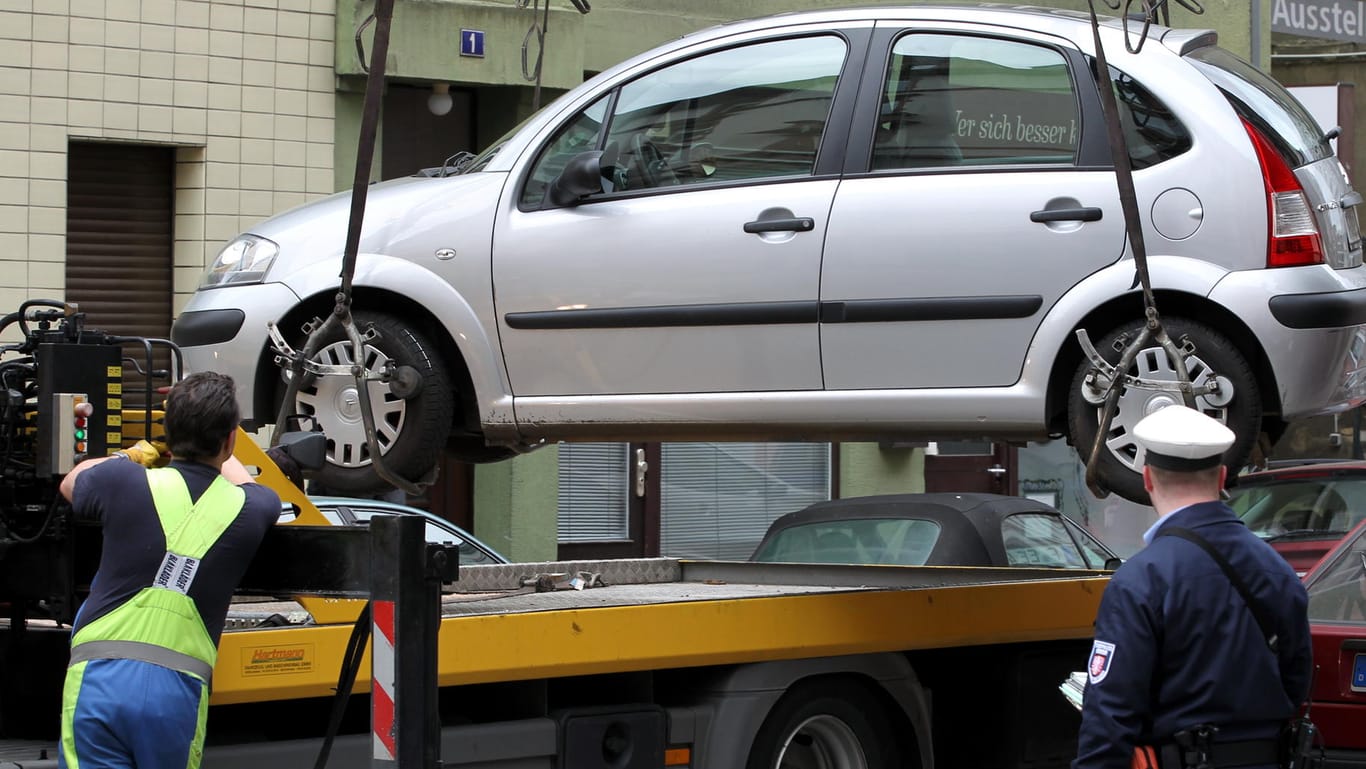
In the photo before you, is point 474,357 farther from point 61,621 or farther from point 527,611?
point 61,621

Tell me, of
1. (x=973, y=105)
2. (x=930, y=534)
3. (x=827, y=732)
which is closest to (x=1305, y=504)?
(x=930, y=534)

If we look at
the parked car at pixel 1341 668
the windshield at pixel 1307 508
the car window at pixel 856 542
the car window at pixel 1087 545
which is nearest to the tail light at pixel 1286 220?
the parked car at pixel 1341 668

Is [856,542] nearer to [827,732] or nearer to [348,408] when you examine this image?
[827,732]

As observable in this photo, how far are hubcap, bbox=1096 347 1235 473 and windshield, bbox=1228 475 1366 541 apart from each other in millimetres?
5401

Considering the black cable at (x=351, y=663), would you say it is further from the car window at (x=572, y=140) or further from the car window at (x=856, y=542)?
the car window at (x=856, y=542)

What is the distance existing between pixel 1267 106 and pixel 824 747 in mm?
2632

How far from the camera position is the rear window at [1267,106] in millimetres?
5859

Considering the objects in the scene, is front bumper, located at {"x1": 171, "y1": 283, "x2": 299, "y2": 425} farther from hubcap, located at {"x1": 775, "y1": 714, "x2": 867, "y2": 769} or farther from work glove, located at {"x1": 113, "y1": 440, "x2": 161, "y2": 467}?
hubcap, located at {"x1": 775, "y1": 714, "x2": 867, "y2": 769}

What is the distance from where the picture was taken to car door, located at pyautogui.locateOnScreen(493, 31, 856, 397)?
5.95 meters

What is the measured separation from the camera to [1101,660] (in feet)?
13.3

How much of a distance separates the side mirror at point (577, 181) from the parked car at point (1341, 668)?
108 inches

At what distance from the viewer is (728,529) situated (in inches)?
624

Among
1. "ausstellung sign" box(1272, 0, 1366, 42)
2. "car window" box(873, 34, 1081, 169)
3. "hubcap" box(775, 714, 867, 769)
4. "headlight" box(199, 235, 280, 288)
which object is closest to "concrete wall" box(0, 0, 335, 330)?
"headlight" box(199, 235, 280, 288)

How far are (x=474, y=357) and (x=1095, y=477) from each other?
2025 mm
